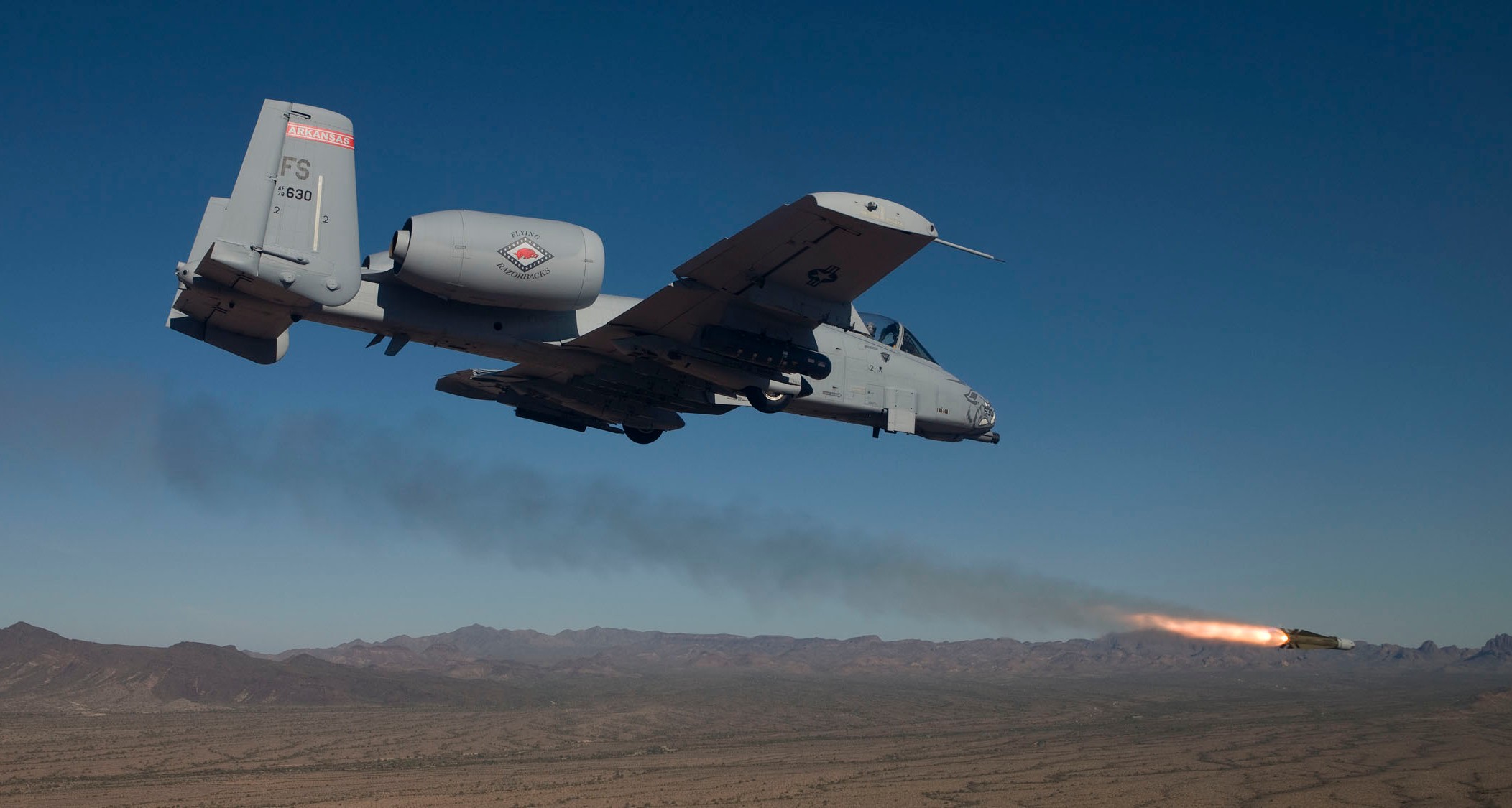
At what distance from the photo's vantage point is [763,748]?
99562 mm

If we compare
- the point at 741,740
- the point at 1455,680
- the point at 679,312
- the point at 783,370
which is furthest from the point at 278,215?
the point at 1455,680

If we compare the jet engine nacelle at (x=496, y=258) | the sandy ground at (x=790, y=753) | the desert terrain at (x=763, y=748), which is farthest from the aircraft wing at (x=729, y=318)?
the sandy ground at (x=790, y=753)

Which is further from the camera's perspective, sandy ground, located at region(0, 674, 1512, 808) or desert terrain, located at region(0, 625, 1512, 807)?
desert terrain, located at region(0, 625, 1512, 807)

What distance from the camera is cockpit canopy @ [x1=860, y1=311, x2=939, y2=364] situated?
2834 cm

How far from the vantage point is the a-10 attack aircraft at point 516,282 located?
719 inches

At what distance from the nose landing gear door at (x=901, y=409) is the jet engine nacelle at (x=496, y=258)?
10868 millimetres

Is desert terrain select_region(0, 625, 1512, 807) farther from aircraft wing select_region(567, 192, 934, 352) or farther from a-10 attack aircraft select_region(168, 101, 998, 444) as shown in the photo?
aircraft wing select_region(567, 192, 934, 352)

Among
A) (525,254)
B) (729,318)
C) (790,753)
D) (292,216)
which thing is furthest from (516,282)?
(790,753)

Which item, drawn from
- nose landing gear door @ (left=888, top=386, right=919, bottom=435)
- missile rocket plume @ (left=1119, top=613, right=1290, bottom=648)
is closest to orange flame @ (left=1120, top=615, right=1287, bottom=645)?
missile rocket plume @ (left=1119, top=613, right=1290, bottom=648)

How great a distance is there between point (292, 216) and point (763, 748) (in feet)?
293

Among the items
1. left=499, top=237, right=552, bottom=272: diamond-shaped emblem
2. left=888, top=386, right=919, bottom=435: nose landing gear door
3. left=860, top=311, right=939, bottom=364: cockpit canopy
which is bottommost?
left=888, top=386, right=919, bottom=435: nose landing gear door

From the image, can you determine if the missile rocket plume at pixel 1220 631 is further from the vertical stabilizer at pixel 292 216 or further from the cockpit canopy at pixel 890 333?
the vertical stabilizer at pixel 292 216

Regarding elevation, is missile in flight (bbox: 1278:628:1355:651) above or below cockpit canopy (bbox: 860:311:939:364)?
below

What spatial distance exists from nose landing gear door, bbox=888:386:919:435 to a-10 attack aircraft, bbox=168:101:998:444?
3377 mm
